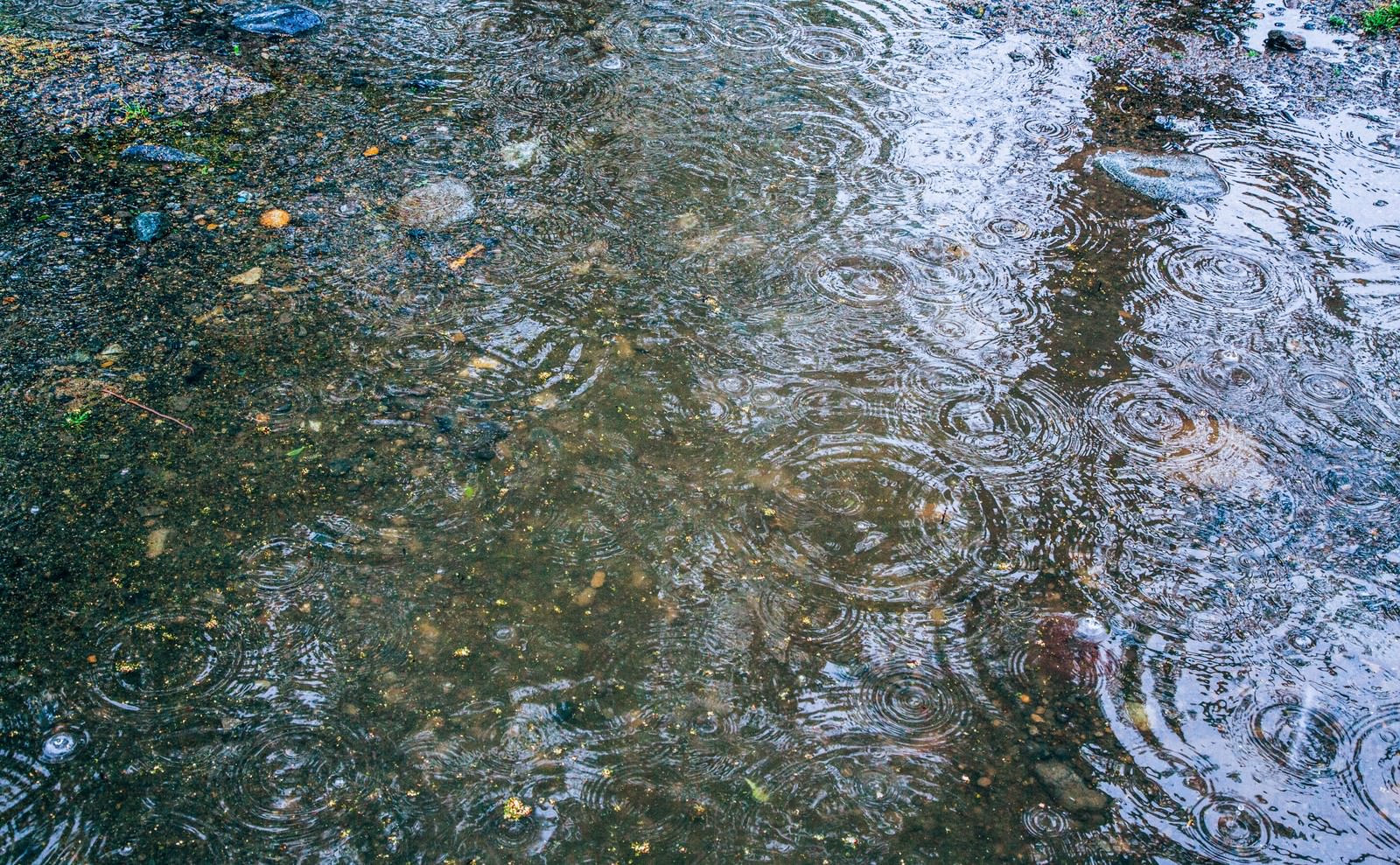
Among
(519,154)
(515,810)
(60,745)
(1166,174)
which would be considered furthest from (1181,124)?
(60,745)

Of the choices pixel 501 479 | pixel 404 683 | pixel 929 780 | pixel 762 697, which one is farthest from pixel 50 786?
pixel 929 780

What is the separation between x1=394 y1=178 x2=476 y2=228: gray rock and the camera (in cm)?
397

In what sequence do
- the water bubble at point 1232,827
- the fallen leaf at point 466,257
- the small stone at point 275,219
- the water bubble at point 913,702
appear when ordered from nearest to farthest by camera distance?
the water bubble at point 1232,827
the water bubble at point 913,702
the fallen leaf at point 466,257
the small stone at point 275,219

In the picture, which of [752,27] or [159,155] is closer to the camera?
[159,155]

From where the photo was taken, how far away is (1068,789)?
7.85 ft

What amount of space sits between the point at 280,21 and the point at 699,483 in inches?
157

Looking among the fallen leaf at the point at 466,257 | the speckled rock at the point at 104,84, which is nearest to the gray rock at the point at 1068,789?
the fallen leaf at the point at 466,257

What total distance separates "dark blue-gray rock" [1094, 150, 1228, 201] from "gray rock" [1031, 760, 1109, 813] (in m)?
2.85

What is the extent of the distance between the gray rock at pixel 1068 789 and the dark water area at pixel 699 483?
0.02 metres

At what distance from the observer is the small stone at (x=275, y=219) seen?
3920 mm

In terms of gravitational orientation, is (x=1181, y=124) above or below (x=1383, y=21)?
below

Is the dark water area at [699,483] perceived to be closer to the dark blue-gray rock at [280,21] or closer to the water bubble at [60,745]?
the water bubble at [60,745]

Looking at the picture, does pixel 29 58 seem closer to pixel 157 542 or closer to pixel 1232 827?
pixel 157 542

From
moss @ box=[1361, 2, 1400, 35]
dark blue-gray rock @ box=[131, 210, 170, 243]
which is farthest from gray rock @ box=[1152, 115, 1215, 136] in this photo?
dark blue-gray rock @ box=[131, 210, 170, 243]
